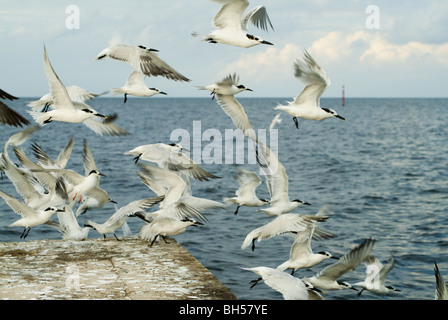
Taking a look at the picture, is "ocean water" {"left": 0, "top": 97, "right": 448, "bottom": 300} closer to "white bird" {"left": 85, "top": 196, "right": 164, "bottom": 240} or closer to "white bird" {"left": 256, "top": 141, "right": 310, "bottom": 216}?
"white bird" {"left": 256, "top": 141, "right": 310, "bottom": 216}

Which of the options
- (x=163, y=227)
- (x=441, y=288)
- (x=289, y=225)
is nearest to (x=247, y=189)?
(x=163, y=227)

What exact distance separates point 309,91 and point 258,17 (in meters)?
2.09

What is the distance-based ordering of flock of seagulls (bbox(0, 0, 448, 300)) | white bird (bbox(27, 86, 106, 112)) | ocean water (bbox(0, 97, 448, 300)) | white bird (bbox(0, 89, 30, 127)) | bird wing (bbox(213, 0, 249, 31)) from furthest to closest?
1. ocean water (bbox(0, 97, 448, 300))
2. white bird (bbox(27, 86, 106, 112))
3. bird wing (bbox(213, 0, 249, 31))
4. flock of seagulls (bbox(0, 0, 448, 300))
5. white bird (bbox(0, 89, 30, 127))

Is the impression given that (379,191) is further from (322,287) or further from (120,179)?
(322,287)

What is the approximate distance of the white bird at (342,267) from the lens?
27.1 ft

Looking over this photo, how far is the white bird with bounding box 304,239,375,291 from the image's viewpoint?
27.1 ft

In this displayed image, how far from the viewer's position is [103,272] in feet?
27.4

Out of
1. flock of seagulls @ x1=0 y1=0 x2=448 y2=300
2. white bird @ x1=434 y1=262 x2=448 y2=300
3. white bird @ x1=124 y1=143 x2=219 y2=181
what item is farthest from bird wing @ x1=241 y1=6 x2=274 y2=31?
white bird @ x1=434 y1=262 x2=448 y2=300

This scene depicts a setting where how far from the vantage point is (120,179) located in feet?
79.6

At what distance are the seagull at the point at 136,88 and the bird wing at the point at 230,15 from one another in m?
1.45

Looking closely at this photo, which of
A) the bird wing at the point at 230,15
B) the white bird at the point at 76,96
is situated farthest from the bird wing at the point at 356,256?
the white bird at the point at 76,96

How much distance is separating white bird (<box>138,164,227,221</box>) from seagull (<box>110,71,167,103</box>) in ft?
4.08
